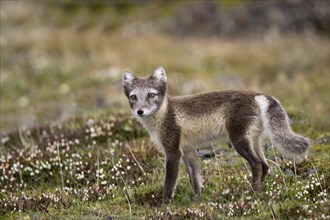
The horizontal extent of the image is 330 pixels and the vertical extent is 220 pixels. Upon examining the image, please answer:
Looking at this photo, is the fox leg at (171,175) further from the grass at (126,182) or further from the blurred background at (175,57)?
the blurred background at (175,57)

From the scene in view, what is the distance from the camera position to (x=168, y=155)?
23.9ft

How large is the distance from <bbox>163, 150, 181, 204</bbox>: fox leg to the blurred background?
354 centimetres

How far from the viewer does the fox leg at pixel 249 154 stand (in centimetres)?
690

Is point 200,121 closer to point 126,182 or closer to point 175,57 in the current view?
point 126,182

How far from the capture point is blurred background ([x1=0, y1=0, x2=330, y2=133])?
47.2 ft

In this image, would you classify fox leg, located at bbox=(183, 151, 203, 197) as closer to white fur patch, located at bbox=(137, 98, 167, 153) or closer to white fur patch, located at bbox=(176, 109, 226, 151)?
white fur patch, located at bbox=(176, 109, 226, 151)

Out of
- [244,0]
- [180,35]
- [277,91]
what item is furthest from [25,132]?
[244,0]

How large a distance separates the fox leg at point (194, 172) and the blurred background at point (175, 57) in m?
3.13

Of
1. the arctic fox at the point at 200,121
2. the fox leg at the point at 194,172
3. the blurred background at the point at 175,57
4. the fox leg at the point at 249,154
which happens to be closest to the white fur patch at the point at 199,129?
the arctic fox at the point at 200,121

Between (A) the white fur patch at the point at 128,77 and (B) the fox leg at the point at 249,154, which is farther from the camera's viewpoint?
(A) the white fur patch at the point at 128,77

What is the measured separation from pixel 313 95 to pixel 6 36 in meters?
12.5

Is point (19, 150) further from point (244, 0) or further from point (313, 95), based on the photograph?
point (244, 0)

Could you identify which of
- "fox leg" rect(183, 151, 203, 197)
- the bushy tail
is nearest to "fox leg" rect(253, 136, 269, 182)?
the bushy tail

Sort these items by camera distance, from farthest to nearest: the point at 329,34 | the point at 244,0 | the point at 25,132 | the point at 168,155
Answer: the point at 244,0 < the point at 329,34 < the point at 25,132 < the point at 168,155
